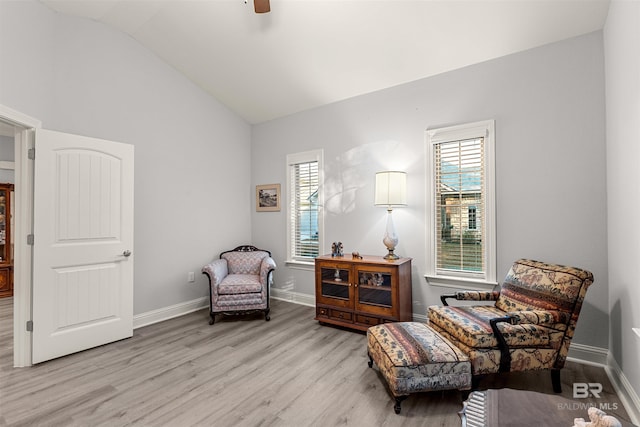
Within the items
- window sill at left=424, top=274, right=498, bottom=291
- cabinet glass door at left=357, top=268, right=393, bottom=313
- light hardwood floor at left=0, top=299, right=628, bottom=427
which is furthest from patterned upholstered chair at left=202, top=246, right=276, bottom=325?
window sill at left=424, top=274, right=498, bottom=291

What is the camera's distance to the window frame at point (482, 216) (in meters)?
3.07

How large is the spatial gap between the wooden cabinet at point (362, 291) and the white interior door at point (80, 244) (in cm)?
218

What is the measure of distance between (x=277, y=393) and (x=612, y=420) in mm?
1938

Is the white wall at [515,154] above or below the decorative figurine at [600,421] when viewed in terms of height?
above

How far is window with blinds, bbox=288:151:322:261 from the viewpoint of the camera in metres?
4.43

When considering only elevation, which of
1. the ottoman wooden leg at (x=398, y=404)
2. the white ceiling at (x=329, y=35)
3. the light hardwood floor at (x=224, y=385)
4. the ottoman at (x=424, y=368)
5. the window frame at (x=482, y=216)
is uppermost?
the white ceiling at (x=329, y=35)

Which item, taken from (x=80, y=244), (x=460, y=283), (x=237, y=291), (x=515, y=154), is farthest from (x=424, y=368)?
(x=80, y=244)

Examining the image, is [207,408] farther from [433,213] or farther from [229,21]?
[229,21]

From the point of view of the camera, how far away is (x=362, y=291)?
3.44 meters

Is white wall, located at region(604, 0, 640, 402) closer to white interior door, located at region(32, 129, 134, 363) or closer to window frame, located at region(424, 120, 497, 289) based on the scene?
window frame, located at region(424, 120, 497, 289)

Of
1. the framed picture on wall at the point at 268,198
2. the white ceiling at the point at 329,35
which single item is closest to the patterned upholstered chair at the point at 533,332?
the white ceiling at the point at 329,35

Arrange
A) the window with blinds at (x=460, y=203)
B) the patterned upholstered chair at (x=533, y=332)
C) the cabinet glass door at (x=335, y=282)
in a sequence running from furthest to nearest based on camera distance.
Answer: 1. the cabinet glass door at (x=335, y=282)
2. the window with blinds at (x=460, y=203)
3. the patterned upholstered chair at (x=533, y=332)

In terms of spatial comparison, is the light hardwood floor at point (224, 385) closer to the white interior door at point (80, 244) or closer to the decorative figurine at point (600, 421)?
the white interior door at point (80, 244)

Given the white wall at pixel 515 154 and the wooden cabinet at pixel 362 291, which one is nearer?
the white wall at pixel 515 154
